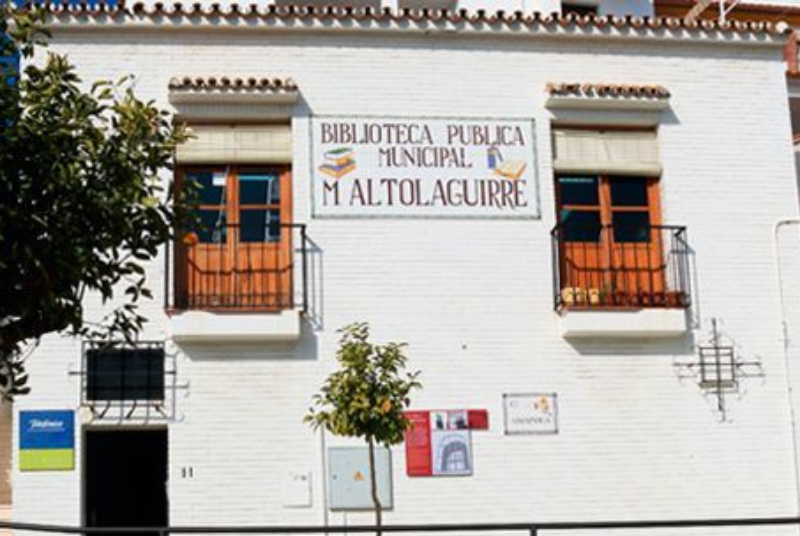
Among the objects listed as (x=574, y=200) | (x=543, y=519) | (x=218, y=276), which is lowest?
(x=543, y=519)

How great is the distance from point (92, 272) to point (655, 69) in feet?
28.6

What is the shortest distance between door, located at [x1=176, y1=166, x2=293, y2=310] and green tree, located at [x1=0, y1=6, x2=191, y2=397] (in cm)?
523

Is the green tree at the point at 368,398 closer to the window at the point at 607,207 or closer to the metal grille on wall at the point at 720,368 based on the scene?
the window at the point at 607,207

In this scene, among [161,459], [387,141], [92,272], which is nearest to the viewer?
[92,272]

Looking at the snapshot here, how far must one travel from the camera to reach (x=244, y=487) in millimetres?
12805

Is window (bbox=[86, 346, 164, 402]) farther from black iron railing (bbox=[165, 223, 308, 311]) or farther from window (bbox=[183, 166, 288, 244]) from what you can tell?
window (bbox=[183, 166, 288, 244])

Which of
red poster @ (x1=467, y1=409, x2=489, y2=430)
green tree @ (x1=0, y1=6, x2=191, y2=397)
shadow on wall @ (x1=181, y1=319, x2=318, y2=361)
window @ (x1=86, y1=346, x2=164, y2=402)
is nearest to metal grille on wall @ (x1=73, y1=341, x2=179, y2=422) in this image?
window @ (x1=86, y1=346, x2=164, y2=402)

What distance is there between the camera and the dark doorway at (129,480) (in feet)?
47.7

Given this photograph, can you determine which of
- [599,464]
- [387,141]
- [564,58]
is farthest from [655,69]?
[599,464]

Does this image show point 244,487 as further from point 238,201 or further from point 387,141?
point 387,141

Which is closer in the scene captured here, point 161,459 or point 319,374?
point 319,374

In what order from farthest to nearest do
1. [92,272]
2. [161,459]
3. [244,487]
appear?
1. [161,459]
2. [244,487]
3. [92,272]

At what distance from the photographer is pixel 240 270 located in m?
13.3

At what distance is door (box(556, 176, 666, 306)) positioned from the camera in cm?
1366
